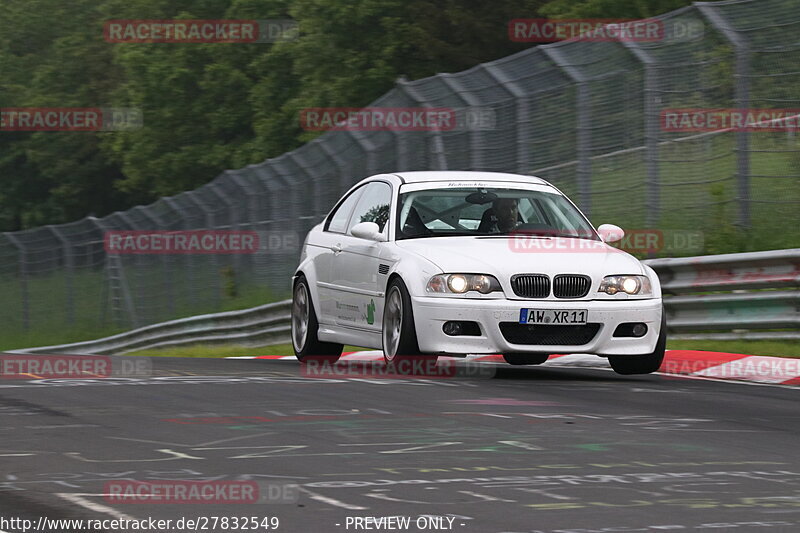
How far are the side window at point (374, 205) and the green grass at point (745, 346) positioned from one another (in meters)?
3.01

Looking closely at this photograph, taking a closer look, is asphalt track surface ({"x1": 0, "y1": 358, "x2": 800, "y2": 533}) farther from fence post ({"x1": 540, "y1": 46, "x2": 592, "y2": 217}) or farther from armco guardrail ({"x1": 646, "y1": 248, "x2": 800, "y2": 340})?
fence post ({"x1": 540, "y1": 46, "x2": 592, "y2": 217})

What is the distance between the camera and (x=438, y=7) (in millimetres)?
53125

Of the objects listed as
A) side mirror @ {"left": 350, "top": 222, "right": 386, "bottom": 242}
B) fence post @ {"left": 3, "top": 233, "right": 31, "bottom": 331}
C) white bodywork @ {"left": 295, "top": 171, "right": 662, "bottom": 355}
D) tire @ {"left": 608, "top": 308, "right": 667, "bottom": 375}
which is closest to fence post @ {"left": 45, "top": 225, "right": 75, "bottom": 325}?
fence post @ {"left": 3, "top": 233, "right": 31, "bottom": 331}

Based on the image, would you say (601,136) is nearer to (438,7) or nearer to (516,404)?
(516,404)

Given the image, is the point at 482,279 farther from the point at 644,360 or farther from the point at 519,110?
the point at 519,110

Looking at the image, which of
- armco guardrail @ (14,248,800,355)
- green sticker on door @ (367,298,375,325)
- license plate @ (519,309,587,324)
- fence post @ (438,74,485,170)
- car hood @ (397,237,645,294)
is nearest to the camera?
license plate @ (519,309,587,324)

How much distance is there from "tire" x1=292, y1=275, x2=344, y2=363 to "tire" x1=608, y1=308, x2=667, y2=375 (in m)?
2.72

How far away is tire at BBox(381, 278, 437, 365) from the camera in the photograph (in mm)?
11242

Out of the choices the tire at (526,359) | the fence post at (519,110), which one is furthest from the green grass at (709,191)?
the tire at (526,359)

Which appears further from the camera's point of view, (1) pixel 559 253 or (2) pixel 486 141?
(2) pixel 486 141

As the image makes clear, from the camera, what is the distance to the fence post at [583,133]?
16219 mm

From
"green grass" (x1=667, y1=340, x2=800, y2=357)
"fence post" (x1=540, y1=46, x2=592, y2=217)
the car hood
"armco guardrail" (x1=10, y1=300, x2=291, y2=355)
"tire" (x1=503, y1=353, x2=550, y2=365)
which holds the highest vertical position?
"fence post" (x1=540, y1=46, x2=592, y2=217)

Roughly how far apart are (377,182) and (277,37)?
50.1m

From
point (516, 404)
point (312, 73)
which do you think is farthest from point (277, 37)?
point (516, 404)
